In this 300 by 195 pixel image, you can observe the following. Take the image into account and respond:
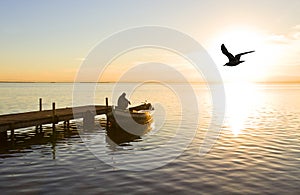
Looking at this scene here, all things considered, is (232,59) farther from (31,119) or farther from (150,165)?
(31,119)

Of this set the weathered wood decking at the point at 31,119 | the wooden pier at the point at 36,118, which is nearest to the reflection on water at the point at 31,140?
the wooden pier at the point at 36,118

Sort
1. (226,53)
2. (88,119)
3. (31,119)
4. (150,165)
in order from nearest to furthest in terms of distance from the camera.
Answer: (226,53)
(150,165)
(31,119)
(88,119)

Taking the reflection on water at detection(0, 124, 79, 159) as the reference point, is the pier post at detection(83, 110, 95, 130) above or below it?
above

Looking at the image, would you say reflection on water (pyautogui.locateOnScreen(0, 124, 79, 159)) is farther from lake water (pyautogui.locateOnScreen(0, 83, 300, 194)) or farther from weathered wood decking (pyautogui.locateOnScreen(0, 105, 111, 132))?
weathered wood decking (pyautogui.locateOnScreen(0, 105, 111, 132))

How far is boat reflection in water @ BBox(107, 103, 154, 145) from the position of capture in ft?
80.8

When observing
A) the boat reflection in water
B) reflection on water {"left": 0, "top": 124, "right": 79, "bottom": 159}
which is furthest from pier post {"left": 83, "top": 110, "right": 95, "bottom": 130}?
the boat reflection in water

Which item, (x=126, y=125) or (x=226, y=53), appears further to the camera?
(x=126, y=125)

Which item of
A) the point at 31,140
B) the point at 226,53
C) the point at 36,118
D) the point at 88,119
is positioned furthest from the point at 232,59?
the point at 88,119

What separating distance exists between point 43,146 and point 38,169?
5940 millimetres

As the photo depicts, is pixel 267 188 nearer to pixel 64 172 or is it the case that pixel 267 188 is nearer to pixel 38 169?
pixel 64 172

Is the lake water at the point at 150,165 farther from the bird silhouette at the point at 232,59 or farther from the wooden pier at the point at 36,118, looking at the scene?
the bird silhouette at the point at 232,59

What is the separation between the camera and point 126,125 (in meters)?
28.9

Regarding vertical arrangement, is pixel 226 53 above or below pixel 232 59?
above

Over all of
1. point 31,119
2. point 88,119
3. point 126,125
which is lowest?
point 126,125
